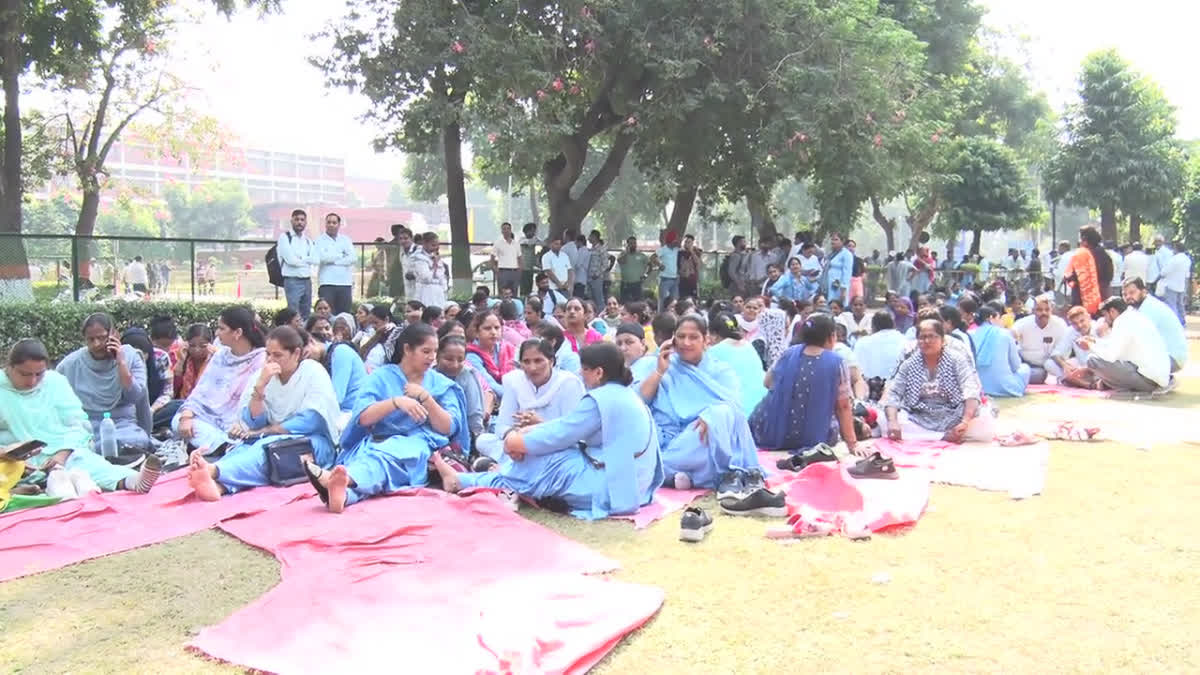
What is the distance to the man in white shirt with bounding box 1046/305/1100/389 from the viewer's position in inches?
429

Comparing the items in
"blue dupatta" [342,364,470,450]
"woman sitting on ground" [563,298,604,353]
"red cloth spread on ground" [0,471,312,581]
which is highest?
"woman sitting on ground" [563,298,604,353]

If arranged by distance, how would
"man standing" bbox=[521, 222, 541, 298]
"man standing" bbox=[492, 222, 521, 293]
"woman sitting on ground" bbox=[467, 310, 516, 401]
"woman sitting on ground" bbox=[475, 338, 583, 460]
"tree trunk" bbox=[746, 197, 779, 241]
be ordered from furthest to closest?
"tree trunk" bbox=[746, 197, 779, 241]
"man standing" bbox=[521, 222, 541, 298]
"man standing" bbox=[492, 222, 521, 293]
"woman sitting on ground" bbox=[467, 310, 516, 401]
"woman sitting on ground" bbox=[475, 338, 583, 460]

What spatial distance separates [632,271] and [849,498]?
12026 millimetres

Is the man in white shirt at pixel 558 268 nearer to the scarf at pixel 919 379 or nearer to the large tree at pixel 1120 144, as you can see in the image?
the scarf at pixel 919 379

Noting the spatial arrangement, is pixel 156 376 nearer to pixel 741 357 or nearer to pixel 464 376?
pixel 464 376

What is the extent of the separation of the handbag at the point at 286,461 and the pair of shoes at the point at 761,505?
2565 millimetres

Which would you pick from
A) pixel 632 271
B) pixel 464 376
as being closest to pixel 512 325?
pixel 464 376

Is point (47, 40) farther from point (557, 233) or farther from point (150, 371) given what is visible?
point (150, 371)

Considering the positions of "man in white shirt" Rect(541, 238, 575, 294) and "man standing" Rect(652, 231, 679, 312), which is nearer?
"man in white shirt" Rect(541, 238, 575, 294)

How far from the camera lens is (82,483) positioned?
238 inches

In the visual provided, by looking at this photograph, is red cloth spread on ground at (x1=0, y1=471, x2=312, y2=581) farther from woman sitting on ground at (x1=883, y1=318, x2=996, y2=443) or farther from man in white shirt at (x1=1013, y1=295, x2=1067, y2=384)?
man in white shirt at (x1=1013, y1=295, x2=1067, y2=384)

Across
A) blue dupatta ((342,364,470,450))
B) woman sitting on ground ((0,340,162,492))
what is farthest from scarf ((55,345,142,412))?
blue dupatta ((342,364,470,450))

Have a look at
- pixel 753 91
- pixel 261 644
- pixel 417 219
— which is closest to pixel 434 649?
pixel 261 644

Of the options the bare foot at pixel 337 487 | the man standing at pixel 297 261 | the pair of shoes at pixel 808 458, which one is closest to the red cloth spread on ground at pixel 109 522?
the bare foot at pixel 337 487
